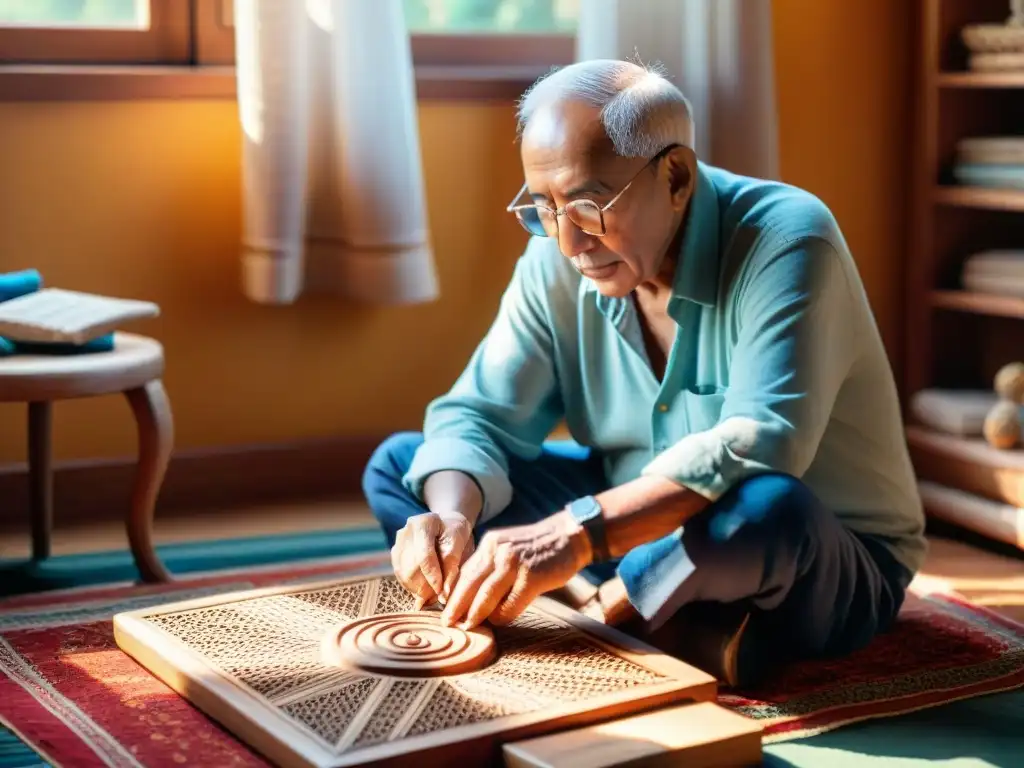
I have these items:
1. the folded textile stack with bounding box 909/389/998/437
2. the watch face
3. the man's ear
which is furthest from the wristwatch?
the folded textile stack with bounding box 909/389/998/437

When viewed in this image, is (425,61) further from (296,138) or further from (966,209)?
(966,209)

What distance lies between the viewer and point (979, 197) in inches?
130

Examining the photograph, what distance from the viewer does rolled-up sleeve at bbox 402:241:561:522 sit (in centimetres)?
235

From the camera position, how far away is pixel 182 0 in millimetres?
3275

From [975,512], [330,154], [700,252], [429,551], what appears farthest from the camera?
[330,154]

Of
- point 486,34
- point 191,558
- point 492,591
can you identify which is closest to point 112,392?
point 191,558

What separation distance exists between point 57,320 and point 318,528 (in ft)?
2.66

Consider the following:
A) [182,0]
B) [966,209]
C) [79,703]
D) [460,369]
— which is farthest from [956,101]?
[79,703]

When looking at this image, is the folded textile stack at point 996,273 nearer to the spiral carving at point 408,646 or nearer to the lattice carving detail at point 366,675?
the lattice carving detail at point 366,675

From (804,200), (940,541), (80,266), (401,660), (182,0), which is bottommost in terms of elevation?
(940,541)

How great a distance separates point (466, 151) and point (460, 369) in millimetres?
500

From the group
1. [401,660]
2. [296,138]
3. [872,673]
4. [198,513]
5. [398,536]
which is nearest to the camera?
[401,660]

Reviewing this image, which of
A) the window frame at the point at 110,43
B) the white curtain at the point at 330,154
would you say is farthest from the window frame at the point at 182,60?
the white curtain at the point at 330,154

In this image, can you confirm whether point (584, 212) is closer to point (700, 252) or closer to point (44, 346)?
point (700, 252)
